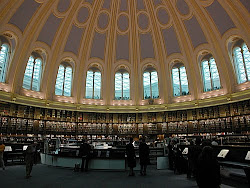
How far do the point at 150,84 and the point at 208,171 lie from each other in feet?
86.2

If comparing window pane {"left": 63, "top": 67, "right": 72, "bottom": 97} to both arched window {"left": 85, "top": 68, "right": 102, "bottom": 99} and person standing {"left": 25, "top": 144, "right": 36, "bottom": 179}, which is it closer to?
arched window {"left": 85, "top": 68, "right": 102, "bottom": 99}

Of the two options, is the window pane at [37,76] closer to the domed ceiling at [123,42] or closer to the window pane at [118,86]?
the domed ceiling at [123,42]

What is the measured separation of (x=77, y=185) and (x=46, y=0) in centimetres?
2303

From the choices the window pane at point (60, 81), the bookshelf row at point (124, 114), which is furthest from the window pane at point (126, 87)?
the window pane at point (60, 81)

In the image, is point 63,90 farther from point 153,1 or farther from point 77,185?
point 77,185

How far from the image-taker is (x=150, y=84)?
3000 centimetres

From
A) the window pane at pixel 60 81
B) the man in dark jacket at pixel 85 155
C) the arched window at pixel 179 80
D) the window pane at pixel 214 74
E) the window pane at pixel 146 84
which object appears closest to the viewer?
the man in dark jacket at pixel 85 155

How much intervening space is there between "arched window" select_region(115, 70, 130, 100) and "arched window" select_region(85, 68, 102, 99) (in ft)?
9.27

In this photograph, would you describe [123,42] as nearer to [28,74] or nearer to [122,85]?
[122,85]

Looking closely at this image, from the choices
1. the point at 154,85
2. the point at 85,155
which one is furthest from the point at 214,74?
the point at 85,155

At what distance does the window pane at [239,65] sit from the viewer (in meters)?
23.0

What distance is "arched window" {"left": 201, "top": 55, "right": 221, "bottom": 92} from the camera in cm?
2561

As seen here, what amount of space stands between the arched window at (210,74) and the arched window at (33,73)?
23710 mm

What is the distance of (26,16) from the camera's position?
73.1 feet
